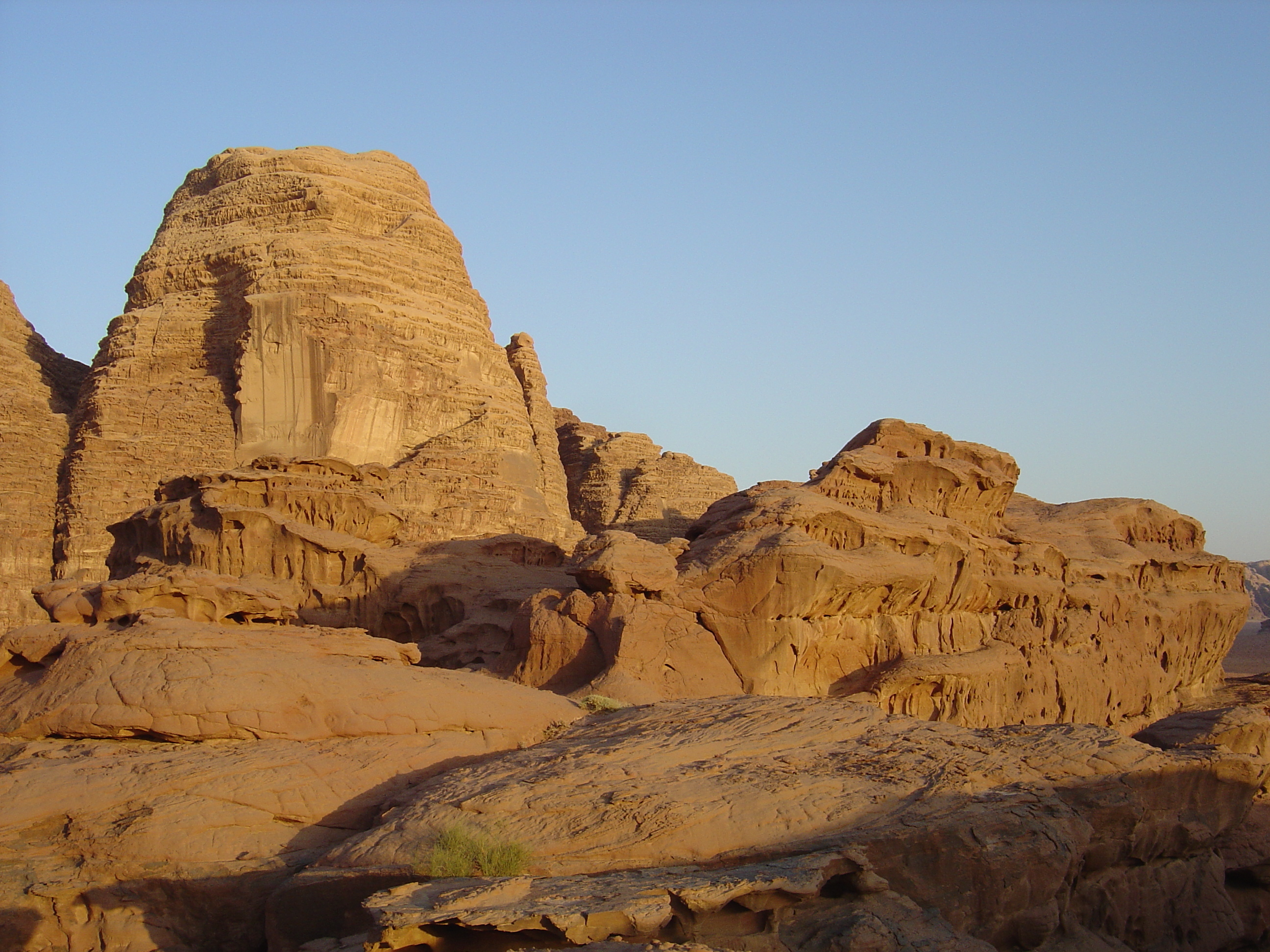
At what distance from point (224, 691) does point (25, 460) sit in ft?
95.1

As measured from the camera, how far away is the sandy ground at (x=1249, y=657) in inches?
1676

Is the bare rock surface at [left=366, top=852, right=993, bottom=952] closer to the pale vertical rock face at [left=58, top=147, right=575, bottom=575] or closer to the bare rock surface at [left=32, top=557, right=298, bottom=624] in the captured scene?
the bare rock surface at [left=32, top=557, right=298, bottom=624]

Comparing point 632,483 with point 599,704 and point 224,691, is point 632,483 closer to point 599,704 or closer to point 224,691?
point 599,704

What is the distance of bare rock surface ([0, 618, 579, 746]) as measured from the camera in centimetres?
1051

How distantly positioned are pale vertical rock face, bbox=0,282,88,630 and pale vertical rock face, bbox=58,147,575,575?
2.74ft

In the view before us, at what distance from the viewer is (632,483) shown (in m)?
47.1

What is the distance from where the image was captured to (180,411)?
35188 millimetres

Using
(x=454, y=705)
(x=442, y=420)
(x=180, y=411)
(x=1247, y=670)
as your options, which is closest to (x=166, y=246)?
(x=180, y=411)

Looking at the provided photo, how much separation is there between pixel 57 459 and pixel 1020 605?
93.6ft

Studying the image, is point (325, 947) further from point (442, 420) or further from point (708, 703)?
point (442, 420)

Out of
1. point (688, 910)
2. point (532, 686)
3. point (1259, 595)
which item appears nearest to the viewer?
point (688, 910)

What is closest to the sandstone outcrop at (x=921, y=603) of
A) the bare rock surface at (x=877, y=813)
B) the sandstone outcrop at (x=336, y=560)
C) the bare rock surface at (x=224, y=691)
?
the sandstone outcrop at (x=336, y=560)

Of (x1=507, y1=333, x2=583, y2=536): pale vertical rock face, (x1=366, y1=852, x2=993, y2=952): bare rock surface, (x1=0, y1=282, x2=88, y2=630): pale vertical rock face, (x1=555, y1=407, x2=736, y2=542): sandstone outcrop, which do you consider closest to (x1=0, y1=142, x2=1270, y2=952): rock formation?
(x1=366, y1=852, x2=993, y2=952): bare rock surface

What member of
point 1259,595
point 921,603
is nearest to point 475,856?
point 921,603
